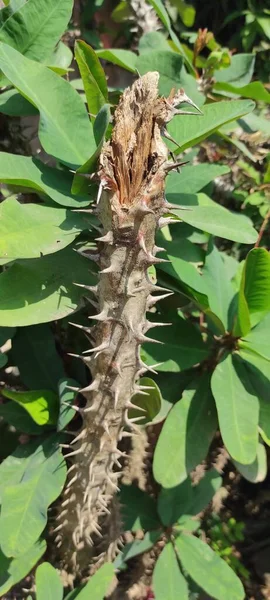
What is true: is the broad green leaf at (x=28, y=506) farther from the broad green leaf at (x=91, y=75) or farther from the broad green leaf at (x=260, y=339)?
the broad green leaf at (x=91, y=75)

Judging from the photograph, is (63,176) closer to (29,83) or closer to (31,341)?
(29,83)

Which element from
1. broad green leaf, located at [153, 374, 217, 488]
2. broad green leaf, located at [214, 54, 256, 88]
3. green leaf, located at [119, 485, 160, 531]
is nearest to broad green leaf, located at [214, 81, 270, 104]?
broad green leaf, located at [214, 54, 256, 88]

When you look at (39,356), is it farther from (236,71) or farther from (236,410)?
(236,71)

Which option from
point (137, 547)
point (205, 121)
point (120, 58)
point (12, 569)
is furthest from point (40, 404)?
point (120, 58)

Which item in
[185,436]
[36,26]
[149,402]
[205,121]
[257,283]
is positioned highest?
[36,26]

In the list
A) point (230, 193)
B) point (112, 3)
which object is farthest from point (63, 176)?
point (112, 3)

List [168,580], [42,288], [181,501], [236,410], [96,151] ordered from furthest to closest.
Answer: [181,501] → [168,580] → [236,410] → [42,288] → [96,151]

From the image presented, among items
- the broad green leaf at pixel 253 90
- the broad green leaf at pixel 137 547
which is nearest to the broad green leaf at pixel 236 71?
the broad green leaf at pixel 253 90
